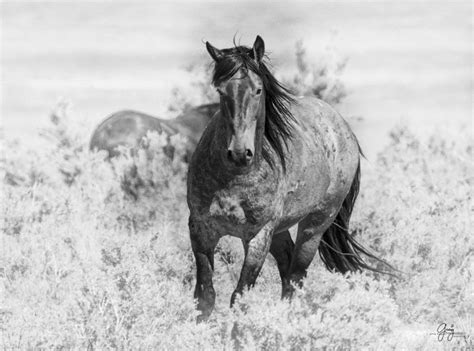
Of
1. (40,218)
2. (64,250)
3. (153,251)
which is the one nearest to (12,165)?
(40,218)

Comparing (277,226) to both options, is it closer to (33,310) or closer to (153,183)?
(33,310)

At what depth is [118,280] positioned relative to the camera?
5.18 meters

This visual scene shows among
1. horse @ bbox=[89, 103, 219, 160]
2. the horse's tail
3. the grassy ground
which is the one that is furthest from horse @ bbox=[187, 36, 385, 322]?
horse @ bbox=[89, 103, 219, 160]

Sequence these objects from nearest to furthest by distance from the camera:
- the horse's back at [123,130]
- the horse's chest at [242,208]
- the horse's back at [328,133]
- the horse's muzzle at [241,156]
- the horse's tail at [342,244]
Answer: the horse's muzzle at [241,156]
the horse's chest at [242,208]
the horse's back at [328,133]
the horse's tail at [342,244]
the horse's back at [123,130]

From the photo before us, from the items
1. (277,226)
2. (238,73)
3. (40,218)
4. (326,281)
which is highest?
(238,73)

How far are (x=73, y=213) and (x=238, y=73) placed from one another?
5.24 metres

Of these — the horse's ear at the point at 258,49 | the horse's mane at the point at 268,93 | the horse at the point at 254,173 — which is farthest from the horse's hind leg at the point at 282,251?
the horse's ear at the point at 258,49

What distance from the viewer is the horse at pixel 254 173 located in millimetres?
4875

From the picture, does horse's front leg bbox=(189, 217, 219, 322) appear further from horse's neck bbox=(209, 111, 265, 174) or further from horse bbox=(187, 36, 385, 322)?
horse's neck bbox=(209, 111, 265, 174)

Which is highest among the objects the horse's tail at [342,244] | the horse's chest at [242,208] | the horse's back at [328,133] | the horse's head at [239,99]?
the horse's head at [239,99]

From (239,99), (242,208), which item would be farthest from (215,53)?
(242,208)

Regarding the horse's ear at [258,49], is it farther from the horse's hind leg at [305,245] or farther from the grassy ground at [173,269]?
the horse's hind leg at [305,245]

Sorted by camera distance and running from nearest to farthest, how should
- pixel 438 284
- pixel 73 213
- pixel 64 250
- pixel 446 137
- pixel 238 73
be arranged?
1. pixel 238 73
2. pixel 438 284
3. pixel 64 250
4. pixel 73 213
5. pixel 446 137

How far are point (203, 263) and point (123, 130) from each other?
7.34 metres
